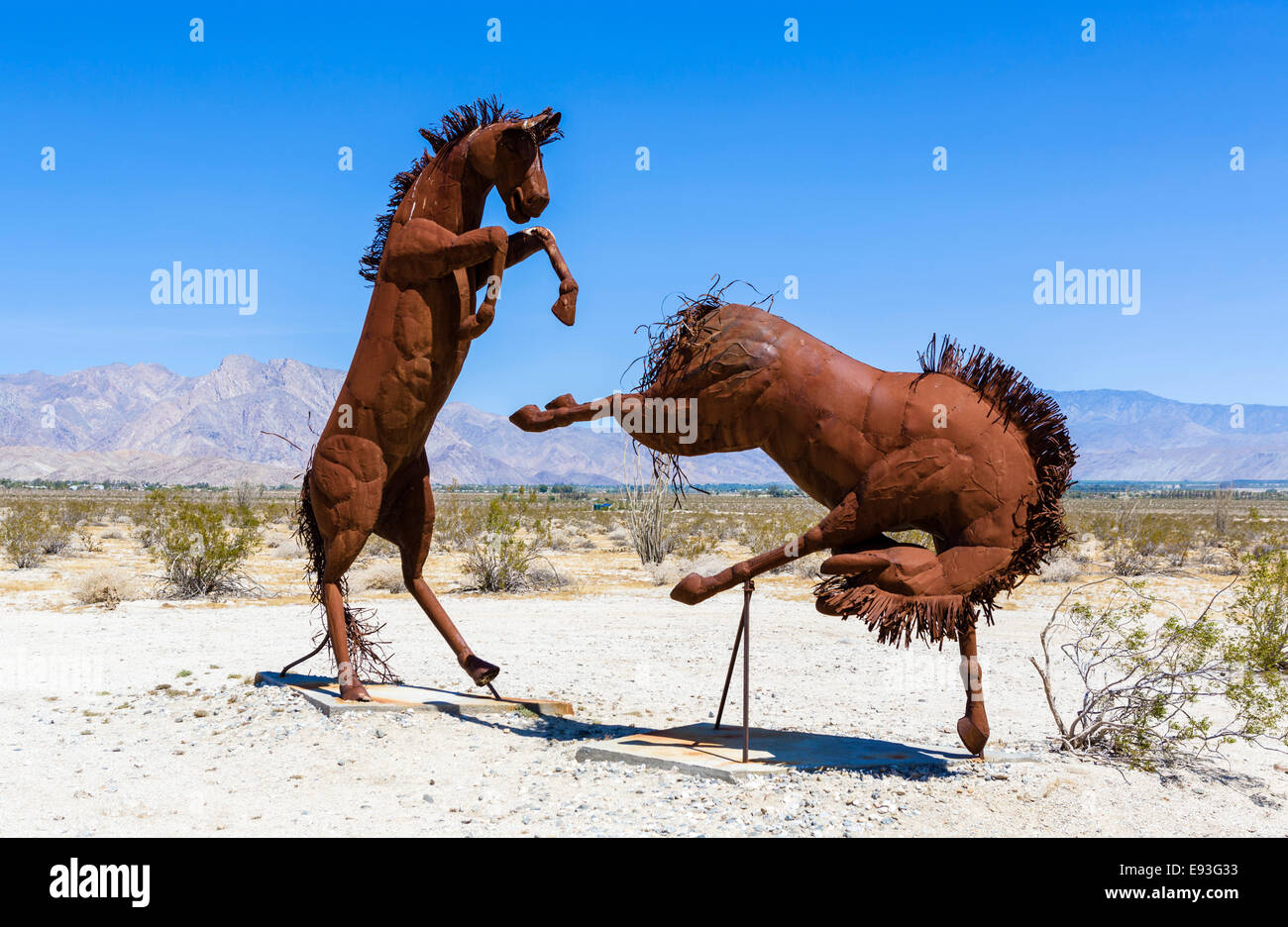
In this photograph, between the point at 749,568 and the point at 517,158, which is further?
the point at 517,158

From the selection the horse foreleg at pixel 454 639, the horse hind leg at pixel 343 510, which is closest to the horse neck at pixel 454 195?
the horse hind leg at pixel 343 510

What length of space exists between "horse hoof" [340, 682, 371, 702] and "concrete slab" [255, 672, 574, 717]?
6cm

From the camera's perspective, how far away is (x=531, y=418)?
6.36m

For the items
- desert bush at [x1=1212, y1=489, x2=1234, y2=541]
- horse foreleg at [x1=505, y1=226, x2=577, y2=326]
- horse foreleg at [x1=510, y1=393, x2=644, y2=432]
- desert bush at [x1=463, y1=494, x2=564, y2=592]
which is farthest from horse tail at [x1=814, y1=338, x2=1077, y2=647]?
desert bush at [x1=1212, y1=489, x2=1234, y2=541]

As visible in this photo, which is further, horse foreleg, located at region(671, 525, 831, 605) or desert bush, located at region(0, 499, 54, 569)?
desert bush, located at region(0, 499, 54, 569)

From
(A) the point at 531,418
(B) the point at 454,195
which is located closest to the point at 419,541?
(A) the point at 531,418

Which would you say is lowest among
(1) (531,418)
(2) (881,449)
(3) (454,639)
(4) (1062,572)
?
(4) (1062,572)

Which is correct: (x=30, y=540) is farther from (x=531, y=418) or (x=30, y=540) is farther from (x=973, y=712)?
Result: (x=973, y=712)

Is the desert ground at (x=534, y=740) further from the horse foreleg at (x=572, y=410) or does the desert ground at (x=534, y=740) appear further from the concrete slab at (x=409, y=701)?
the horse foreleg at (x=572, y=410)

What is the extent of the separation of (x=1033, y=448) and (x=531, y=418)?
10.7 ft

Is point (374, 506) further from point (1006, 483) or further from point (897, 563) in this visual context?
point (1006, 483)

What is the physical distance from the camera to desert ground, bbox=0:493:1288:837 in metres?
5.45

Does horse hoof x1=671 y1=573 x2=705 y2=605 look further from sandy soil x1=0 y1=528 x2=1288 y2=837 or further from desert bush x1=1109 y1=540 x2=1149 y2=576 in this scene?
desert bush x1=1109 y1=540 x2=1149 y2=576

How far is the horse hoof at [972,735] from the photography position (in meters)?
6.24
